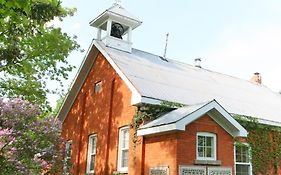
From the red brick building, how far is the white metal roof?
64 millimetres

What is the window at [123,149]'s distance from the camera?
1609 cm

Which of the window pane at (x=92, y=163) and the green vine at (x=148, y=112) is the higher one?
the green vine at (x=148, y=112)

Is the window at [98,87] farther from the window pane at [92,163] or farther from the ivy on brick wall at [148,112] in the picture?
the ivy on brick wall at [148,112]

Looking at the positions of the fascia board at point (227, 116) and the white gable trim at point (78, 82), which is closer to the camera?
the fascia board at point (227, 116)

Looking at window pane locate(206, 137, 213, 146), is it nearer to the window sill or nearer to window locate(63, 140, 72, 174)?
the window sill

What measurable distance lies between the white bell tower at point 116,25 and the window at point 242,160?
7.95 metres

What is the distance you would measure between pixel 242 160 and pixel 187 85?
4.44m

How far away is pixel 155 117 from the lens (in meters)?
15.2

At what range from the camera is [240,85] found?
24250 mm

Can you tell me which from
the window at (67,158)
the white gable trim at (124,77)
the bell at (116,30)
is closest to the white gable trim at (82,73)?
the white gable trim at (124,77)

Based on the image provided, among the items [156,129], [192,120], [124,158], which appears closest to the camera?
[192,120]

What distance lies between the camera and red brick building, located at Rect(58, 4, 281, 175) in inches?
544

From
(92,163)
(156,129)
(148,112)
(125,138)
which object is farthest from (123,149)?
(156,129)

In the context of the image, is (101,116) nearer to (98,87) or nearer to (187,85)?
(98,87)
